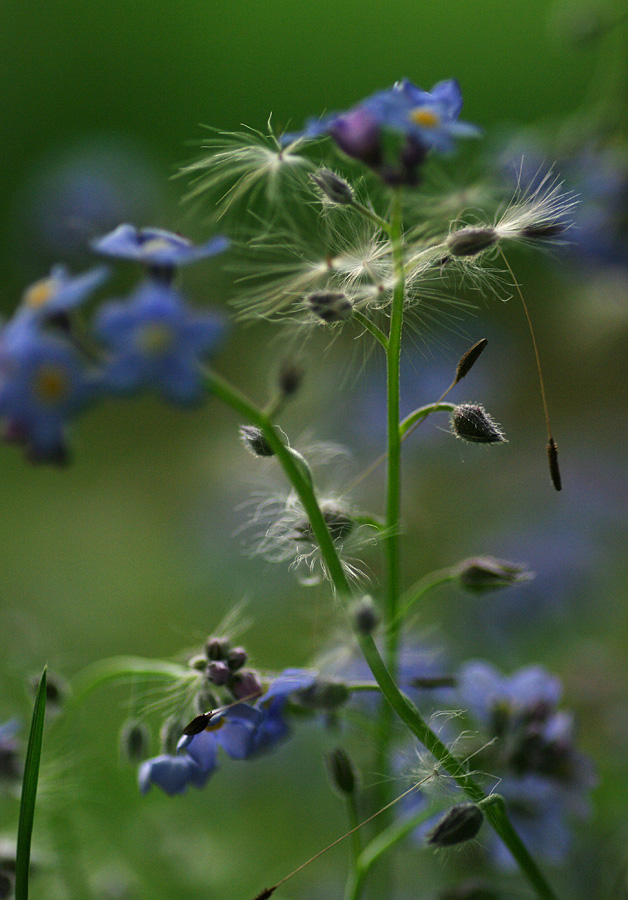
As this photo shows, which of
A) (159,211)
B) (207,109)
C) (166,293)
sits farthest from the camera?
(207,109)

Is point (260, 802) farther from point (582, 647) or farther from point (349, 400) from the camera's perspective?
point (349, 400)

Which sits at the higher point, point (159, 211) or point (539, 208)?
point (159, 211)

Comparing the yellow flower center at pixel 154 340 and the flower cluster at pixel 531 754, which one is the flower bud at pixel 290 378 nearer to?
the yellow flower center at pixel 154 340

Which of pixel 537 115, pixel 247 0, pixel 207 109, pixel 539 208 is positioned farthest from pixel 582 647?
pixel 247 0

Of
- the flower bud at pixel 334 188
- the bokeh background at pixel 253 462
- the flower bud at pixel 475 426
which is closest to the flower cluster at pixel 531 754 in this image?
the bokeh background at pixel 253 462

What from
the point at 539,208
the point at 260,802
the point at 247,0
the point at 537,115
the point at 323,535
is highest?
the point at 247,0

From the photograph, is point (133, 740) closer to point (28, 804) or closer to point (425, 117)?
point (28, 804)

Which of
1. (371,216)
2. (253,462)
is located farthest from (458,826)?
(253,462)
